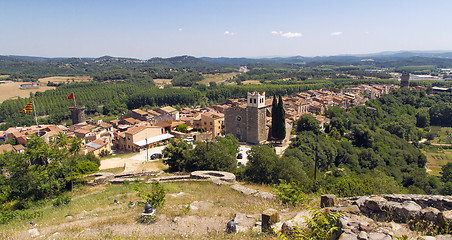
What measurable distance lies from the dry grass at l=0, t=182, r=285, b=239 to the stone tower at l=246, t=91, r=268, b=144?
25.3m

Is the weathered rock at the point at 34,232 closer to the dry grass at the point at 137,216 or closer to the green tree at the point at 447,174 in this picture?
the dry grass at the point at 137,216

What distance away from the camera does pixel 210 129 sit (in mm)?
42875

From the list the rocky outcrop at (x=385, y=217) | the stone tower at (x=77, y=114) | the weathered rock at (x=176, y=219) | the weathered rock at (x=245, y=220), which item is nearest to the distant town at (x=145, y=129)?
the stone tower at (x=77, y=114)

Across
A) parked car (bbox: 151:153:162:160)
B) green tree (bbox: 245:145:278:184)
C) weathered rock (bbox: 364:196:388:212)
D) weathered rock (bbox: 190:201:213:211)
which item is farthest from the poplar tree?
weathered rock (bbox: 364:196:388:212)

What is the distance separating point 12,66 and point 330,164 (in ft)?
671

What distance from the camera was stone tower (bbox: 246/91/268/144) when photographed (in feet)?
123

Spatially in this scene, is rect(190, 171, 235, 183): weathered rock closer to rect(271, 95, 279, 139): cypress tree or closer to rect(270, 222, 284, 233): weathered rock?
rect(270, 222, 284, 233): weathered rock

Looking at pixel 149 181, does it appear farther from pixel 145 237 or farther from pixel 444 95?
pixel 444 95

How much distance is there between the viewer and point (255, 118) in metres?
37.9

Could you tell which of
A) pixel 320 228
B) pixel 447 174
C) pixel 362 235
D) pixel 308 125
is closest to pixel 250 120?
pixel 308 125

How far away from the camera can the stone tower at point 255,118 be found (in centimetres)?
3747

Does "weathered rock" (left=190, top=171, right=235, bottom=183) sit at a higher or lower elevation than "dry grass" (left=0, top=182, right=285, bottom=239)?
lower

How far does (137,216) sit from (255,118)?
2982 centimetres

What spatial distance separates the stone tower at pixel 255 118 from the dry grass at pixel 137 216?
2534 centimetres
